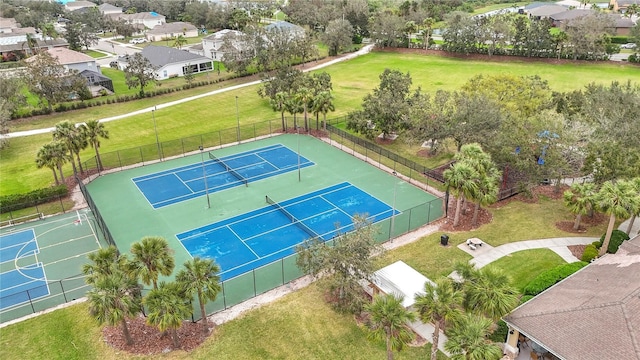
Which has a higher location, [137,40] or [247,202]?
[137,40]

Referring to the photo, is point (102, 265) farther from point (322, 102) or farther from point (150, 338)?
point (322, 102)

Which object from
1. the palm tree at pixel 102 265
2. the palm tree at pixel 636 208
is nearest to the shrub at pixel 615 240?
the palm tree at pixel 636 208

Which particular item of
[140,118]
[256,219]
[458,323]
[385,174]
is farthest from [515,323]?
[140,118]

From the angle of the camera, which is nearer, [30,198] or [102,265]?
[102,265]

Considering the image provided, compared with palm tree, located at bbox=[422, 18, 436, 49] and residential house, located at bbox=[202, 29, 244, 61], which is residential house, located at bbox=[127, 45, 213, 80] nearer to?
residential house, located at bbox=[202, 29, 244, 61]

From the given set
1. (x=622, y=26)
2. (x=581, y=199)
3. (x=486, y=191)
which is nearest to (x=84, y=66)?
(x=486, y=191)

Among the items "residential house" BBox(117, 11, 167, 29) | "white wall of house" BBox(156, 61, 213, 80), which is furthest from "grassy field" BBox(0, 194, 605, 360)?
"residential house" BBox(117, 11, 167, 29)
